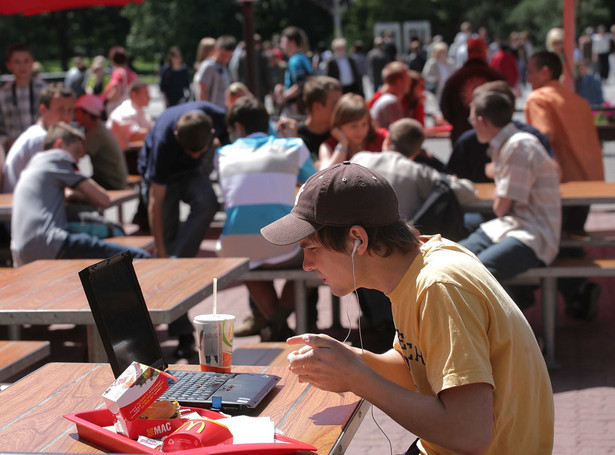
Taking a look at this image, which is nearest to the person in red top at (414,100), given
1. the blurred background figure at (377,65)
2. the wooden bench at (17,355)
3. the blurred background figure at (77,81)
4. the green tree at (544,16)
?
the wooden bench at (17,355)

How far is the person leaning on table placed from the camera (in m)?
2.08

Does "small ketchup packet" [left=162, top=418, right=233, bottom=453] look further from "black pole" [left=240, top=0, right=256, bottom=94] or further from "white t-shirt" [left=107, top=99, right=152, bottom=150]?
"white t-shirt" [left=107, top=99, right=152, bottom=150]

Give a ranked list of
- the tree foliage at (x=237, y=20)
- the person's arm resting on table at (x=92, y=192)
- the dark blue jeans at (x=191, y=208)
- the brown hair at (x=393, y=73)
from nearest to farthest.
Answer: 1. the person's arm resting on table at (x=92, y=192)
2. the dark blue jeans at (x=191, y=208)
3. the brown hair at (x=393, y=73)
4. the tree foliage at (x=237, y=20)

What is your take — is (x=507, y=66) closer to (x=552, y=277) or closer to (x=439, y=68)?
(x=439, y=68)

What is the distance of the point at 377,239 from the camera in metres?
2.31

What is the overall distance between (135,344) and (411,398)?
0.94m

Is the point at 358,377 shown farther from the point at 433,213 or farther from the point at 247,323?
the point at 247,323

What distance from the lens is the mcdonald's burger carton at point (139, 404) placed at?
2129mm

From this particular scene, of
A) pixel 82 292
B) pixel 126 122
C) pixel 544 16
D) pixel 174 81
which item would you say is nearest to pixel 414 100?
pixel 126 122

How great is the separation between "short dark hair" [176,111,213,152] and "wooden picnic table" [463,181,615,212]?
1.82 m

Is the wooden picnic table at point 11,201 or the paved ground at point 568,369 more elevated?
the wooden picnic table at point 11,201

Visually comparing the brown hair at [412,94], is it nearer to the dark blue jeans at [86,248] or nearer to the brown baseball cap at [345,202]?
the dark blue jeans at [86,248]

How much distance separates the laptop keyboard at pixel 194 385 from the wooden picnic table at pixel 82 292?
0.94 metres

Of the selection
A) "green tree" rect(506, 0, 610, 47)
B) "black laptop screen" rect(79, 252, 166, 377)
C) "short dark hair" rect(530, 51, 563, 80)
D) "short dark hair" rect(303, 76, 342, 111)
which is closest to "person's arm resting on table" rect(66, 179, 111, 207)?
"short dark hair" rect(303, 76, 342, 111)
